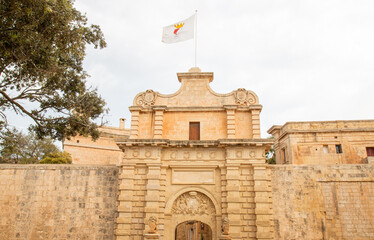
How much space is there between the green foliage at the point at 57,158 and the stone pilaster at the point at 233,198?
1522 cm

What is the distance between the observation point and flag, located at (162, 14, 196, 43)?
14793 millimetres

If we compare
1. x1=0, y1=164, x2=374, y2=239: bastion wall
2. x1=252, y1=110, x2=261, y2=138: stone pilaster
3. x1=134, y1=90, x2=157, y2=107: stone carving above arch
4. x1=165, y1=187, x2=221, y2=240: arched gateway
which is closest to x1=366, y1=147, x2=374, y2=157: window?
x1=0, y1=164, x2=374, y2=239: bastion wall

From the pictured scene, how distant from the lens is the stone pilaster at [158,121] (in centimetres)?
1339

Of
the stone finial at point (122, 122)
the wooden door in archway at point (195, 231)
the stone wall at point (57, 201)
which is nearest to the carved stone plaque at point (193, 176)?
the stone wall at point (57, 201)

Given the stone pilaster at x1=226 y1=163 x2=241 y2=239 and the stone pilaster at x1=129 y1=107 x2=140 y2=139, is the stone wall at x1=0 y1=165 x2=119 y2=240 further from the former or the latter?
the stone pilaster at x1=226 y1=163 x2=241 y2=239

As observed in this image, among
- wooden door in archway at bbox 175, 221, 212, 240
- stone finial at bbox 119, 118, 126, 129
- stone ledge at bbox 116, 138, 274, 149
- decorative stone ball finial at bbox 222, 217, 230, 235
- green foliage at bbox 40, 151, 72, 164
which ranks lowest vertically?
wooden door in archway at bbox 175, 221, 212, 240

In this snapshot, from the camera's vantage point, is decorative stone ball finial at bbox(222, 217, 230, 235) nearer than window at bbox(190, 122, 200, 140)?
Yes

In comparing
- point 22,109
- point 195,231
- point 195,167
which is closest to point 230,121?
point 195,167

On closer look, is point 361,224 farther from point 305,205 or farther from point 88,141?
point 88,141

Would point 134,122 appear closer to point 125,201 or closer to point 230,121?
point 125,201

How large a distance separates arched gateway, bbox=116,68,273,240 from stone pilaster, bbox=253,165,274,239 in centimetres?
4

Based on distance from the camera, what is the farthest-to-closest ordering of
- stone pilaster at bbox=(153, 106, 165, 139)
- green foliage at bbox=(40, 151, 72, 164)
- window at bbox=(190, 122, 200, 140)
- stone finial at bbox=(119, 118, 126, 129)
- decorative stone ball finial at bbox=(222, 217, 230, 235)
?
stone finial at bbox=(119, 118, 126, 129)
green foliage at bbox=(40, 151, 72, 164)
window at bbox=(190, 122, 200, 140)
stone pilaster at bbox=(153, 106, 165, 139)
decorative stone ball finial at bbox=(222, 217, 230, 235)

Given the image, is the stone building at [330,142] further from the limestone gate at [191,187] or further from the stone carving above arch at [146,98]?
the stone carving above arch at [146,98]

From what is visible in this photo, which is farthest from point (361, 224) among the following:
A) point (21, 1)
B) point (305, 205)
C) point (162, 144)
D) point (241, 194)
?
point (21, 1)
